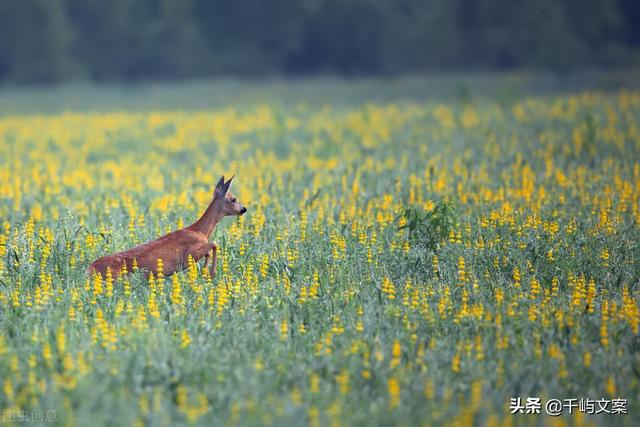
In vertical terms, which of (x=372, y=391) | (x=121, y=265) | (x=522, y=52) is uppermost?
(x=522, y=52)

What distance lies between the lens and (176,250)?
8.16 m

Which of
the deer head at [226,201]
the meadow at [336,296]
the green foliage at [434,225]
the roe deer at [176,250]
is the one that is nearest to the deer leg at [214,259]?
the roe deer at [176,250]

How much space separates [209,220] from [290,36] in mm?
58810

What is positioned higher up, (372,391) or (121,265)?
(121,265)

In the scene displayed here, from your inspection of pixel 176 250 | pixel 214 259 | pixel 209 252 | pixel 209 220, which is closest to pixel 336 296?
pixel 214 259

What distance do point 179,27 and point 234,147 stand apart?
160 ft

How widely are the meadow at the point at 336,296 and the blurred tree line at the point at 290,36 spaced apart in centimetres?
4210

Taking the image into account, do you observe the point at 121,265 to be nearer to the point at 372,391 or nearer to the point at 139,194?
the point at 372,391

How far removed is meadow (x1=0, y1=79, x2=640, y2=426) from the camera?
568 cm

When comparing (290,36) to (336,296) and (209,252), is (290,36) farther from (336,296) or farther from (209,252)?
(336,296)

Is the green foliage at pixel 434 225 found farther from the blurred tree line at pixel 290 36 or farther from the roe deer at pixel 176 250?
the blurred tree line at pixel 290 36

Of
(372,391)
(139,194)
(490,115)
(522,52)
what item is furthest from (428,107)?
(522,52)

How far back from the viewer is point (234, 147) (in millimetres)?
18438

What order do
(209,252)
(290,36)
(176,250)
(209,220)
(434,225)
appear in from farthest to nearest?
1. (290,36)
2. (434,225)
3. (209,220)
4. (209,252)
5. (176,250)
